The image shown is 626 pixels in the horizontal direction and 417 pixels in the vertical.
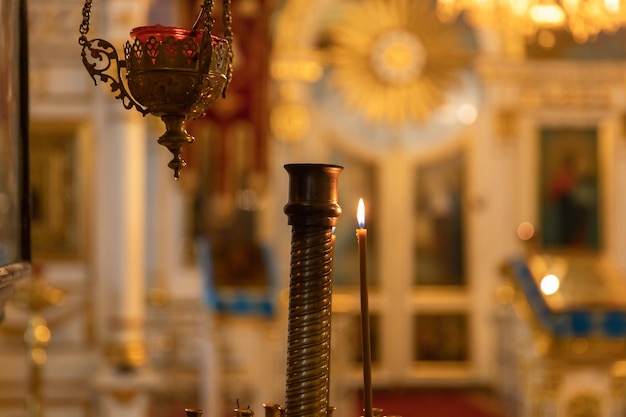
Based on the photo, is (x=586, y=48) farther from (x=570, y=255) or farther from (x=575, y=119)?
(x=570, y=255)

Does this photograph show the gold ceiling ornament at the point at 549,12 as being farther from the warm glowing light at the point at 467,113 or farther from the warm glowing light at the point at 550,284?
the warm glowing light at the point at 467,113

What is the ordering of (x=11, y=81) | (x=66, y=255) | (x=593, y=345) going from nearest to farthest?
(x=11, y=81)
(x=593, y=345)
(x=66, y=255)

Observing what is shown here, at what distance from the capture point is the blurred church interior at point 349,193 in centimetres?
766

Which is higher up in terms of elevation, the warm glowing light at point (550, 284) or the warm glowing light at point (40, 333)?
the warm glowing light at point (550, 284)

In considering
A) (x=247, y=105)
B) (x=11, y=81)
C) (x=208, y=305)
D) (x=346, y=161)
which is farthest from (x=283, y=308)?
(x=11, y=81)

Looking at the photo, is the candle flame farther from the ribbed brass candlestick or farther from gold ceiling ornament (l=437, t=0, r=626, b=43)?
gold ceiling ornament (l=437, t=0, r=626, b=43)

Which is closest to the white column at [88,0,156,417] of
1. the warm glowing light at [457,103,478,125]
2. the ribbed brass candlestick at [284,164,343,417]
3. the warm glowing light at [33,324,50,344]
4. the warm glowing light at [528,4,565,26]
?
the warm glowing light at [33,324,50,344]

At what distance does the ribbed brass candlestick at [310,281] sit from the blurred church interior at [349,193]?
5698mm

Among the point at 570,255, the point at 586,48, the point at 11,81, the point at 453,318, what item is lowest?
the point at 453,318

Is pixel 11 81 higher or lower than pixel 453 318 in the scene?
higher

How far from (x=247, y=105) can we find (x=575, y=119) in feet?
15.5

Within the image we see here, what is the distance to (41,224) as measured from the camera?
8.37 metres

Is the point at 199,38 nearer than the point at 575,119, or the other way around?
the point at 199,38

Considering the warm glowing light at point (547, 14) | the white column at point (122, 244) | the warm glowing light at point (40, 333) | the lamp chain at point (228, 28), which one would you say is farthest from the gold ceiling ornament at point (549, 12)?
the lamp chain at point (228, 28)
